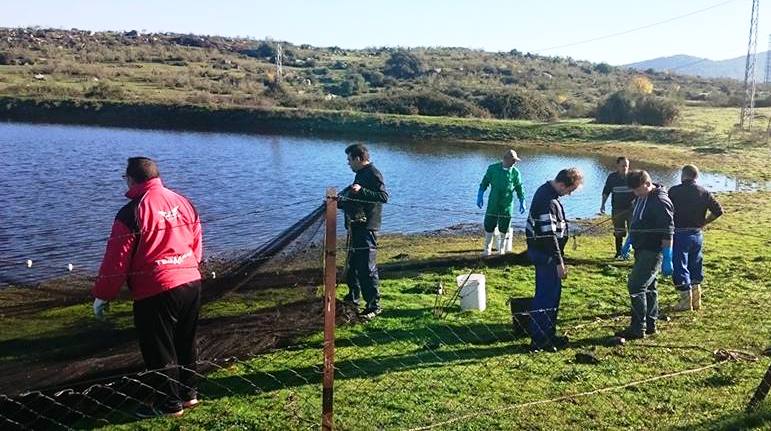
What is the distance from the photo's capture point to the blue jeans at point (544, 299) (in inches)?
304

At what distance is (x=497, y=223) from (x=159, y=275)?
7.65m

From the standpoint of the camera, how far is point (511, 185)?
12.3m

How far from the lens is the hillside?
50750 millimetres

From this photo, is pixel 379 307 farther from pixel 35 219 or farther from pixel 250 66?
pixel 250 66

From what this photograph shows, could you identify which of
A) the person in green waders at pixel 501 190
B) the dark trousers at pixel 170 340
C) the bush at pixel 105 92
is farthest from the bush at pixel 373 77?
the dark trousers at pixel 170 340

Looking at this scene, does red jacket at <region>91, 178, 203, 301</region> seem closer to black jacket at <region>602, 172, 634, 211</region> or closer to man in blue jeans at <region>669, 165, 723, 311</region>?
man in blue jeans at <region>669, 165, 723, 311</region>

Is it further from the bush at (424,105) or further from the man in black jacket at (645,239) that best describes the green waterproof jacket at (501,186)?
the bush at (424,105)

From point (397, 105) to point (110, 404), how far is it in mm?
44714

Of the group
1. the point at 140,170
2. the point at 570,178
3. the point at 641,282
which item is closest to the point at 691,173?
the point at 641,282

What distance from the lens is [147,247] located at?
5.82m

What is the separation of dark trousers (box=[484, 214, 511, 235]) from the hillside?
122ft

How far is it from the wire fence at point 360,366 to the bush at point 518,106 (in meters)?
42.2

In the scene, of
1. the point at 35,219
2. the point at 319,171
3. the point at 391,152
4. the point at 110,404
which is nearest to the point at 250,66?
the point at 391,152

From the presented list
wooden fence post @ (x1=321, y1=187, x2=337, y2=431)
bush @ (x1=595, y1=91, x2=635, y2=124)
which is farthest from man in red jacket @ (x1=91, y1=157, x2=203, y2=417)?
bush @ (x1=595, y1=91, x2=635, y2=124)
